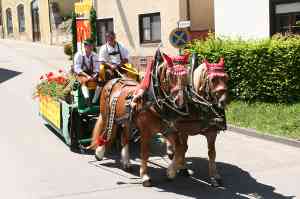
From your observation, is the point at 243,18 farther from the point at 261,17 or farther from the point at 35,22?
the point at 35,22

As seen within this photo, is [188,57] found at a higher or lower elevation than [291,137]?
higher

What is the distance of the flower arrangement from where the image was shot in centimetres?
1134

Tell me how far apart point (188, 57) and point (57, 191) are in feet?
8.93

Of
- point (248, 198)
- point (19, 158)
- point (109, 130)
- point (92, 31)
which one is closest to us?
point (248, 198)

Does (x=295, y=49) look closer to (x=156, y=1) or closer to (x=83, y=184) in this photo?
(x=83, y=184)

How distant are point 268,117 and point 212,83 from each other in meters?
5.98

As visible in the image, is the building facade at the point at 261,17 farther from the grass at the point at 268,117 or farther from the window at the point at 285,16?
the grass at the point at 268,117

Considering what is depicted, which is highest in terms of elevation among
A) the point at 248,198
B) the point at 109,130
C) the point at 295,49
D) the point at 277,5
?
the point at 277,5

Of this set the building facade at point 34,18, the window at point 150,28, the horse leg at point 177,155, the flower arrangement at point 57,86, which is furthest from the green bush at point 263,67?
the building facade at point 34,18

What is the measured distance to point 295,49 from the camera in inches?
516

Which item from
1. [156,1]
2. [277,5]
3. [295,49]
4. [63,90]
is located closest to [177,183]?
[63,90]

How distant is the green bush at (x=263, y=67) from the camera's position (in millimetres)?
13258

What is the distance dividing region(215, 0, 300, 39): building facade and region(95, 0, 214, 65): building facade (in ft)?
16.0

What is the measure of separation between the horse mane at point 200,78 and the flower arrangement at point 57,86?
4200mm
